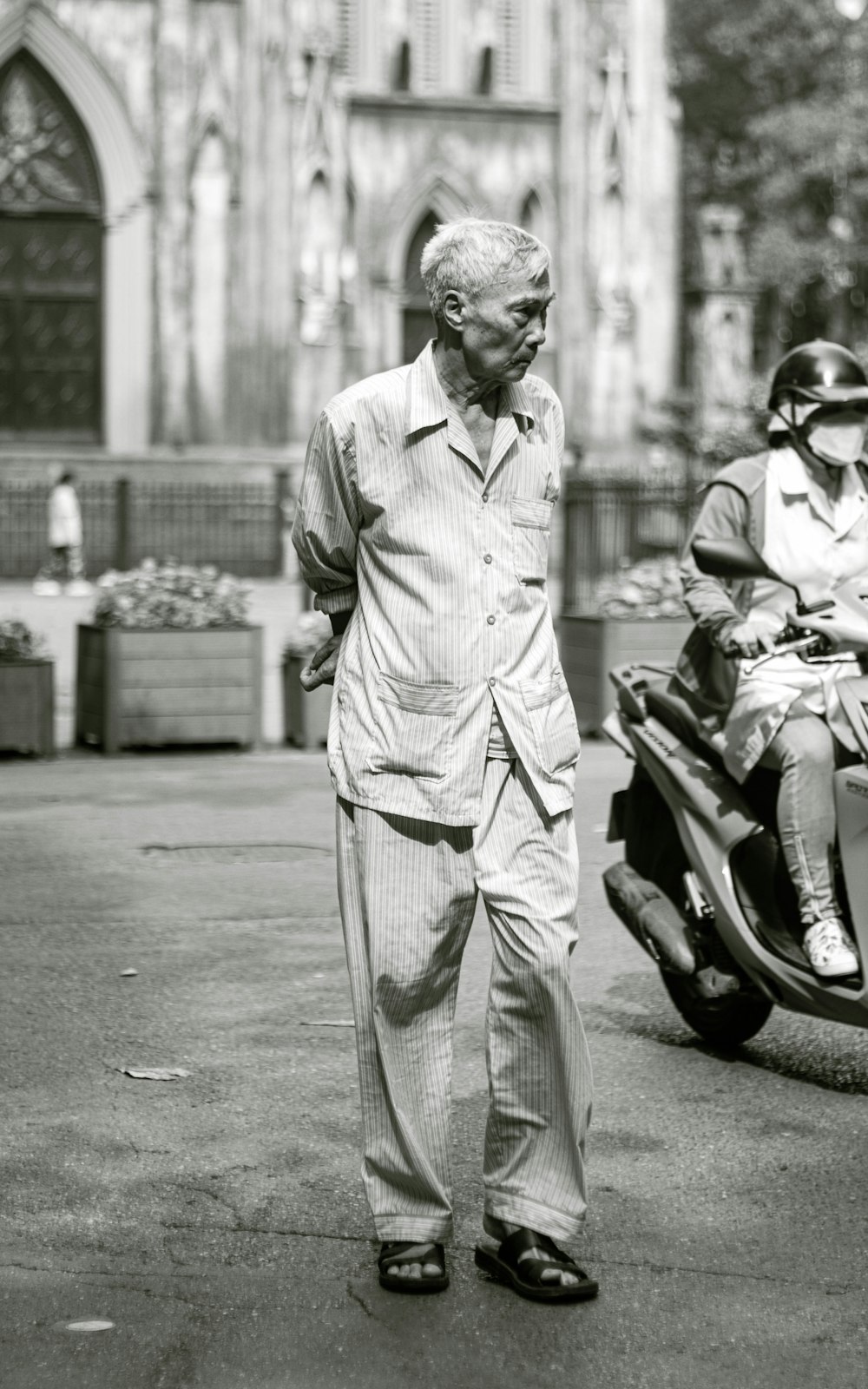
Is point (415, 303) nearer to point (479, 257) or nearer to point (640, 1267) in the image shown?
point (479, 257)

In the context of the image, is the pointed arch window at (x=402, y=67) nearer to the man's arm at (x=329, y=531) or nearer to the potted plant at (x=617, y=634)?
the potted plant at (x=617, y=634)

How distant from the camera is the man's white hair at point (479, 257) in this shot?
3807 millimetres

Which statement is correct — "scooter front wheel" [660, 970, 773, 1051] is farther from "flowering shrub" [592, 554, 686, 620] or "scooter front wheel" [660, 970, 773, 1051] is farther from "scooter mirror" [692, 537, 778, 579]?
"flowering shrub" [592, 554, 686, 620]

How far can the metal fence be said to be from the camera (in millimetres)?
26719

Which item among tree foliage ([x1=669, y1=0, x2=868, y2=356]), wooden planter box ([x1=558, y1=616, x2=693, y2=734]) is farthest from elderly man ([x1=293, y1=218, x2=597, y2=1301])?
tree foliage ([x1=669, y1=0, x2=868, y2=356])

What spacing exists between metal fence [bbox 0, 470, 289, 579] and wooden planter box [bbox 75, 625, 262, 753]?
47.2 feet

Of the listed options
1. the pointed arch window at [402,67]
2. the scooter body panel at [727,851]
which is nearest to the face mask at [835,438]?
the scooter body panel at [727,851]

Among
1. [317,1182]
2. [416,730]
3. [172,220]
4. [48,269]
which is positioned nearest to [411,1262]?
→ [317,1182]

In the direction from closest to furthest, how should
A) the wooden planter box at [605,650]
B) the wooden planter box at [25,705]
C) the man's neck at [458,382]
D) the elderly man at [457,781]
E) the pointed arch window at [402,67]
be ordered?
the elderly man at [457,781]
the man's neck at [458,382]
the wooden planter box at [25,705]
the wooden planter box at [605,650]
the pointed arch window at [402,67]

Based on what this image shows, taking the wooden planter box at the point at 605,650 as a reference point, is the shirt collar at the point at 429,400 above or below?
above

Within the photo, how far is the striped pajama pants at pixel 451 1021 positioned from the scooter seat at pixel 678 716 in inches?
65.6

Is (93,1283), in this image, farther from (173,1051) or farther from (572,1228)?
(173,1051)

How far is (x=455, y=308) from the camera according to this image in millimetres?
3865

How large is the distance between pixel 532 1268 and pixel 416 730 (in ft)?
3.30
